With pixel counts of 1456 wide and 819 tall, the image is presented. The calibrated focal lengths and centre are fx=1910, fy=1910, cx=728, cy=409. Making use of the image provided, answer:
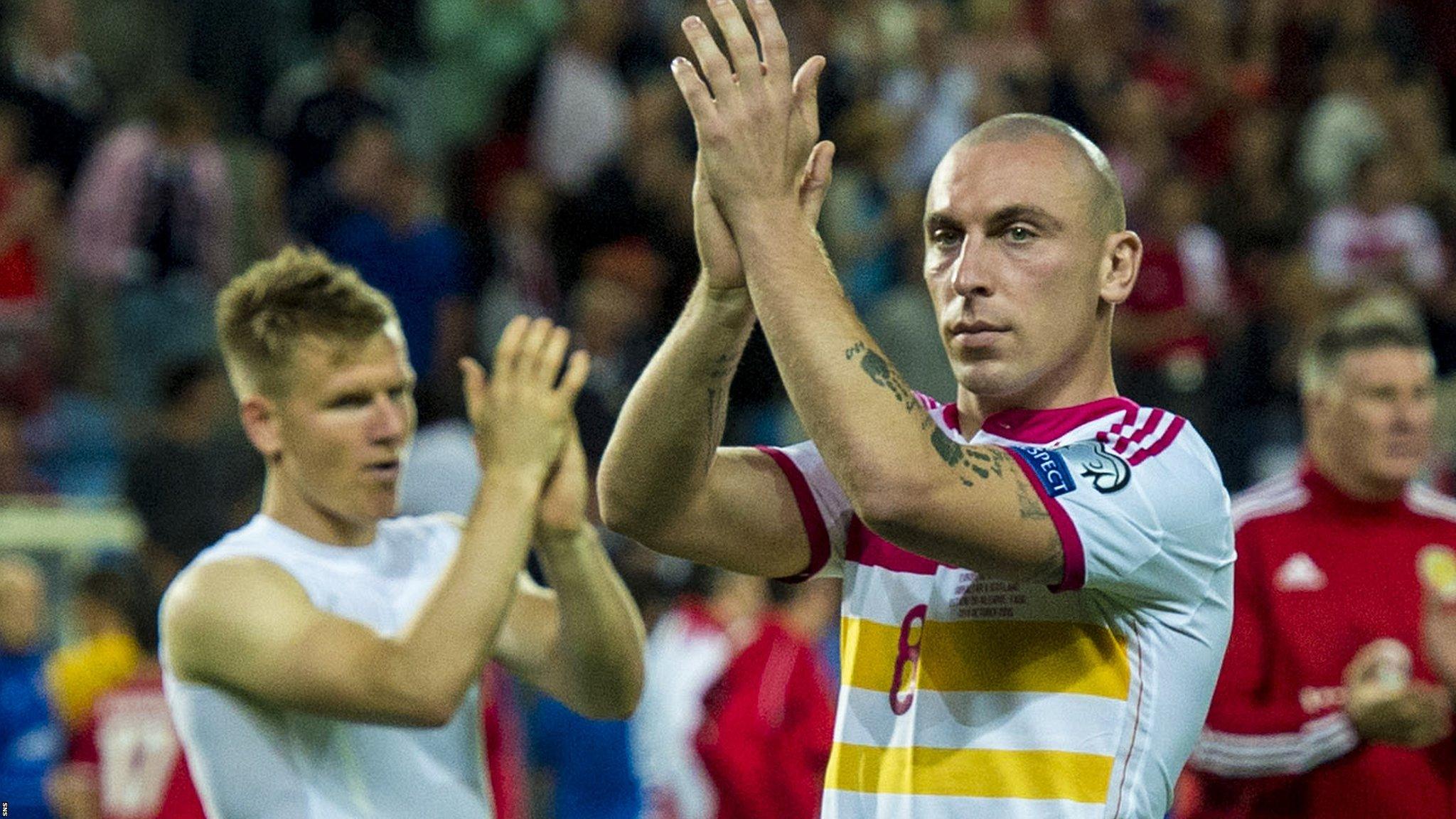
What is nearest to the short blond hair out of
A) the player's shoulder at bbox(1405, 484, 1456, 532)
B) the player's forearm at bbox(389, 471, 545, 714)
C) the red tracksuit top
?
the player's forearm at bbox(389, 471, 545, 714)

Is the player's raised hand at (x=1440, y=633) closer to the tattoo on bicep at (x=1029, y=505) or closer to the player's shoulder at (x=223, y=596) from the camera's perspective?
the tattoo on bicep at (x=1029, y=505)

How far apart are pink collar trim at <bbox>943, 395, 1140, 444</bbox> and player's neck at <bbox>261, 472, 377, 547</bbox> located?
1489 mm

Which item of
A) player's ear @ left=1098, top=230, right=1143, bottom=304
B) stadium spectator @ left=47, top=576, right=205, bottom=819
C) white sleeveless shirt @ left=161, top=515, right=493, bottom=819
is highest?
player's ear @ left=1098, top=230, right=1143, bottom=304

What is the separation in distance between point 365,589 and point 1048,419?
154cm

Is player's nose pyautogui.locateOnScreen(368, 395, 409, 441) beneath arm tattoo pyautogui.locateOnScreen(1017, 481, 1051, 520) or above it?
beneath

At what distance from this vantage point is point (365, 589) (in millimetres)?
3850

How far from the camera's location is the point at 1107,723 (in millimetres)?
2820

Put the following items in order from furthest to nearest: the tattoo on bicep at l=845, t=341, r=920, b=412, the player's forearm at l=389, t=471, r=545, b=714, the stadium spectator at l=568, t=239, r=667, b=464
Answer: the stadium spectator at l=568, t=239, r=667, b=464 < the player's forearm at l=389, t=471, r=545, b=714 < the tattoo on bicep at l=845, t=341, r=920, b=412

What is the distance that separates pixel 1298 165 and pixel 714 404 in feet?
33.7

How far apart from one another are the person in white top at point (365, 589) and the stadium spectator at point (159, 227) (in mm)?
6223

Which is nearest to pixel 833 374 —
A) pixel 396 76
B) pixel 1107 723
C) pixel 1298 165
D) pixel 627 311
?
pixel 1107 723

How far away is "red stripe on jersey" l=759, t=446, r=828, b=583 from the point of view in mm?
3107

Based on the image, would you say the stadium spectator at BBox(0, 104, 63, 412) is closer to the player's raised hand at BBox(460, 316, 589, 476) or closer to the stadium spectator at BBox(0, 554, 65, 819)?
the stadium spectator at BBox(0, 554, 65, 819)

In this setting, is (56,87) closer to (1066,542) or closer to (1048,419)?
(1048,419)
